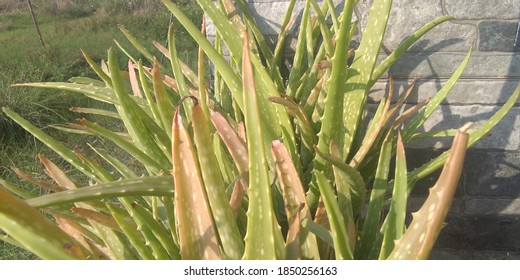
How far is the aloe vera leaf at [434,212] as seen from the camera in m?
0.41

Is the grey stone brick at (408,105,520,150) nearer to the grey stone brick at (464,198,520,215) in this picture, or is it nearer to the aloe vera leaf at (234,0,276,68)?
the grey stone brick at (464,198,520,215)

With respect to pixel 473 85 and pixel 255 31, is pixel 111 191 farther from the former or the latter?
pixel 473 85

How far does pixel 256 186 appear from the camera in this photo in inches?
19.1

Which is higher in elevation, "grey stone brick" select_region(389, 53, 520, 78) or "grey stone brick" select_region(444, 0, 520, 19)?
"grey stone brick" select_region(444, 0, 520, 19)

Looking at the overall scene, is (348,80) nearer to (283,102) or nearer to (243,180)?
(283,102)

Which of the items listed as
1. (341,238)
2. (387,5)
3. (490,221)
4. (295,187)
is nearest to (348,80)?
(387,5)

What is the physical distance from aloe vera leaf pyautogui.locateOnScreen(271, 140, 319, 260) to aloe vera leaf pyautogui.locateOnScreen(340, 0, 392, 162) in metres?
0.18

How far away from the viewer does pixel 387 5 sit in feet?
2.60

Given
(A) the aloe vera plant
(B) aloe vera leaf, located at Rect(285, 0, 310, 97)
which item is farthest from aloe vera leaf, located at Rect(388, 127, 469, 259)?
(B) aloe vera leaf, located at Rect(285, 0, 310, 97)

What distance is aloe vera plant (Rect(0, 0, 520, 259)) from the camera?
478 millimetres

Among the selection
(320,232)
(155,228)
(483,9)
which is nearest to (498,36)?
(483,9)

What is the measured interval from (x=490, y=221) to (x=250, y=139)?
977 millimetres

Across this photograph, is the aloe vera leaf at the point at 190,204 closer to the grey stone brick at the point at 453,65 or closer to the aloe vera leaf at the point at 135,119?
the aloe vera leaf at the point at 135,119

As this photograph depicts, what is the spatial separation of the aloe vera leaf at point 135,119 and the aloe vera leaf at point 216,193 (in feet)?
0.84
